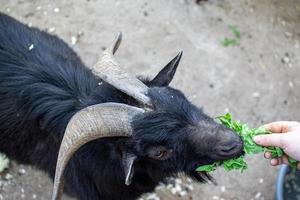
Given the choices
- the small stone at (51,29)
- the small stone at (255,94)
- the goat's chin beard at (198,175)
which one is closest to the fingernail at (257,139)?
the goat's chin beard at (198,175)

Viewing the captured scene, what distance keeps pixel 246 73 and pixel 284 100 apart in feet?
1.93

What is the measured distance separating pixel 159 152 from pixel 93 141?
55 cm

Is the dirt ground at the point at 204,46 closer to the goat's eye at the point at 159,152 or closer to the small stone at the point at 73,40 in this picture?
the small stone at the point at 73,40

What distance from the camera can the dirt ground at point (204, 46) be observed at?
570 cm

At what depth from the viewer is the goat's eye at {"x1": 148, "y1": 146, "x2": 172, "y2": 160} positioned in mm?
3307

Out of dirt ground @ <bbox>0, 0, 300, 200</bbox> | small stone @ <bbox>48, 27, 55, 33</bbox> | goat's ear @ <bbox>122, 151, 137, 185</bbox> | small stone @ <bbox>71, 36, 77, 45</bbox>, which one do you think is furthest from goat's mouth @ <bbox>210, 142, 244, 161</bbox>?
small stone @ <bbox>48, 27, 55, 33</bbox>

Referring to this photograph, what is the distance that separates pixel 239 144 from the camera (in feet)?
10.4

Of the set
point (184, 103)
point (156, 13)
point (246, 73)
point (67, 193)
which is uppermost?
point (184, 103)

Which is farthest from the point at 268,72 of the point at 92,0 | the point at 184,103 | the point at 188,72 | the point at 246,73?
the point at 184,103

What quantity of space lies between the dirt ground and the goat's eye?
2.03 m

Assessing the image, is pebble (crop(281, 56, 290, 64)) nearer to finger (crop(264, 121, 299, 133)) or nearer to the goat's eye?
finger (crop(264, 121, 299, 133))

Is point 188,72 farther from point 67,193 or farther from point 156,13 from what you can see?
point 67,193

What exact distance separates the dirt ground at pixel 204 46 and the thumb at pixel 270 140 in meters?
2.17

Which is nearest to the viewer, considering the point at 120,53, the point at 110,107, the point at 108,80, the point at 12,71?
the point at 110,107
